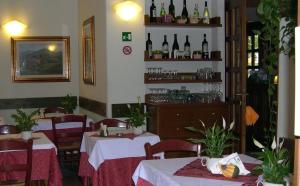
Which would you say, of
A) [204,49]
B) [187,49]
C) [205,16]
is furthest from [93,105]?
[205,16]

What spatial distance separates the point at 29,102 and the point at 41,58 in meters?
0.82

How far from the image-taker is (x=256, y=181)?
274cm

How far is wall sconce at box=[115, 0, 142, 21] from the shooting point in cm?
635

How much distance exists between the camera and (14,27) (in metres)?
7.99

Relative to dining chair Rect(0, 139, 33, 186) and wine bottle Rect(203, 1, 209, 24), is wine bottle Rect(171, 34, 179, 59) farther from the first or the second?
dining chair Rect(0, 139, 33, 186)

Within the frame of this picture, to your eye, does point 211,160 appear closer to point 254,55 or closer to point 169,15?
point 169,15

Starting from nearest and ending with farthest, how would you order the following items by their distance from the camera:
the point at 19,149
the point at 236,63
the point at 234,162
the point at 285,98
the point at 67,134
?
1. the point at 234,162
2. the point at 19,149
3. the point at 285,98
4. the point at 67,134
5. the point at 236,63

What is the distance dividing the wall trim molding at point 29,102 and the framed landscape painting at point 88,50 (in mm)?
808

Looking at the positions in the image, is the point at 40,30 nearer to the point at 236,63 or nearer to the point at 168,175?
the point at 236,63

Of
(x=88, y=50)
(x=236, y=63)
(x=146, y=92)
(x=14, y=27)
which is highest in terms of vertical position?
(x=14, y=27)

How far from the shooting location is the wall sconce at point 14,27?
7.96 m

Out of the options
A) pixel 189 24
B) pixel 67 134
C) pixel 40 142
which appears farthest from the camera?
pixel 189 24

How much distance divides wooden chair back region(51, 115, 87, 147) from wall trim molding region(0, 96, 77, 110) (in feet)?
6.48

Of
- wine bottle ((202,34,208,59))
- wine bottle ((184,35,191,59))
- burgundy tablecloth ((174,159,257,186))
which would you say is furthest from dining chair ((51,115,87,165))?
burgundy tablecloth ((174,159,257,186))
